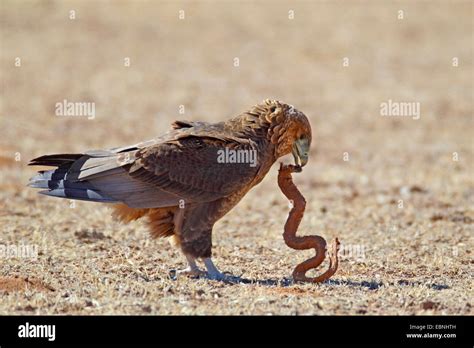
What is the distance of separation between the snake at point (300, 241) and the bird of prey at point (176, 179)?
43cm

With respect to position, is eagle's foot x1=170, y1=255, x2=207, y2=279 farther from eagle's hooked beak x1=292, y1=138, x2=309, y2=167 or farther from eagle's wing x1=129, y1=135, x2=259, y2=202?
eagle's hooked beak x1=292, y1=138, x2=309, y2=167

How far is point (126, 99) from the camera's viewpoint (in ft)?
70.5

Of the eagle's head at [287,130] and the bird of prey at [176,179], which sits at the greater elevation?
the eagle's head at [287,130]

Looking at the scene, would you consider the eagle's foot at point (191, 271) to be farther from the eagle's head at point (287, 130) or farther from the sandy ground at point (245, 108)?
the eagle's head at point (287, 130)

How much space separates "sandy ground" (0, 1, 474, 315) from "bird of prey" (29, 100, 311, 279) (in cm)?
52

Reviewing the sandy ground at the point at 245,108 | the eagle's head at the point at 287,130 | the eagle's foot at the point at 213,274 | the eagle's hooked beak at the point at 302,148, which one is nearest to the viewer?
the sandy ground at the point at 245,108

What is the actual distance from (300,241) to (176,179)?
1344 mm

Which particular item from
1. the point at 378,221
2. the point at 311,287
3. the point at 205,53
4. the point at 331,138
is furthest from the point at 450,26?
the point at 311,287

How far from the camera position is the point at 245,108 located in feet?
70.1

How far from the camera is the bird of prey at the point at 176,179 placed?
782 centimetres

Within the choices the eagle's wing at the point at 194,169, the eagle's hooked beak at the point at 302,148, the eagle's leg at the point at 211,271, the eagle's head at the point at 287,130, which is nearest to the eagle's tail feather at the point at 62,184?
the eagle's wing at the point at 194,169
